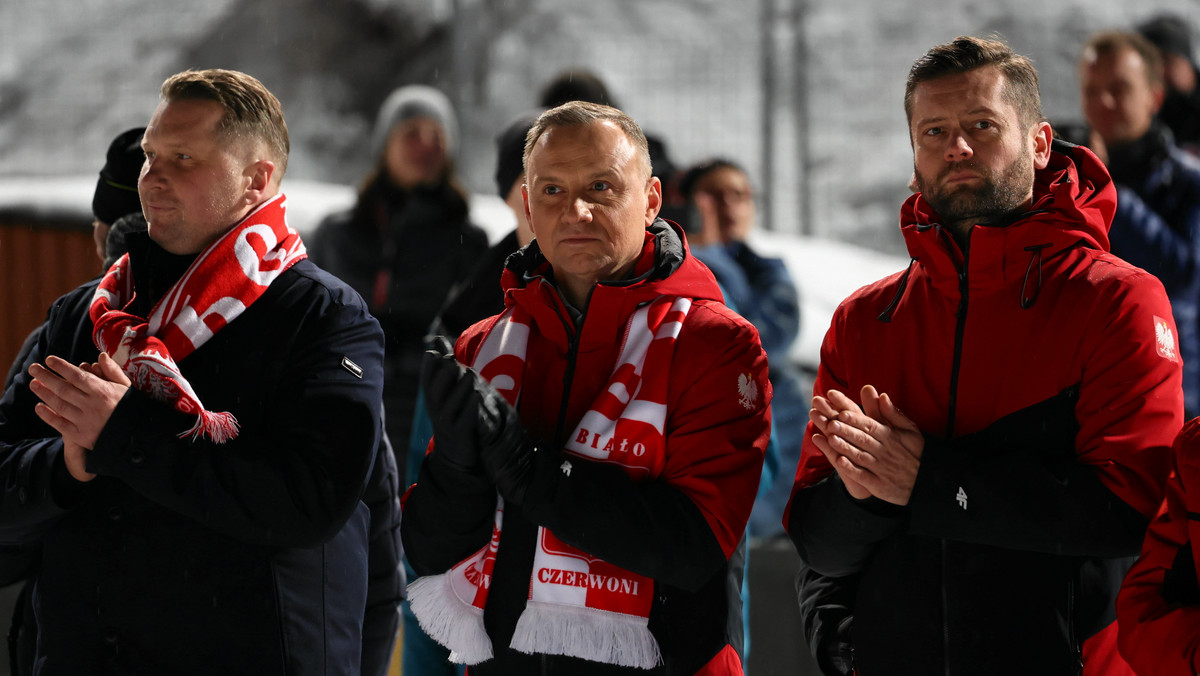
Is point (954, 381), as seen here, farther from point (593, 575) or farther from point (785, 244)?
point (785, 244)

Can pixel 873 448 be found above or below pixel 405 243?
below

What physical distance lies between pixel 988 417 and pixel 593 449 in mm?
653

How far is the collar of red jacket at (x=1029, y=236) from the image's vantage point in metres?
2.12

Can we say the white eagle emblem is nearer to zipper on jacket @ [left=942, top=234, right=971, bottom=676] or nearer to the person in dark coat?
zipper on jacket @ [left=942, top=234, right=971, bottom=676]

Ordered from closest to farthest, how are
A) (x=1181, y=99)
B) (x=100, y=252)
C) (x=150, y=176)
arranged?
(x=150, y=176) → (x=100, y=252) → (x=1181, y=99)

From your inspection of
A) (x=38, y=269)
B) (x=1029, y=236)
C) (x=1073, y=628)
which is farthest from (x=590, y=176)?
(x=38, y=269)

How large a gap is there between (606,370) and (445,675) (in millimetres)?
1080

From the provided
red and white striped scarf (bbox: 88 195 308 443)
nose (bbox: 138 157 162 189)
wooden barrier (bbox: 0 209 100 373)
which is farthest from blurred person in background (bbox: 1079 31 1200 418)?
wooden barrier (bbox: 0 209 100 373)

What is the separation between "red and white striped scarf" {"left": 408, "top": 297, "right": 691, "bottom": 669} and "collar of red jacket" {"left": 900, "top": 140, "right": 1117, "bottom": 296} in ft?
1.42

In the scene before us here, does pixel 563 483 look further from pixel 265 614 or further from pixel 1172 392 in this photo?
pixel 1172 392

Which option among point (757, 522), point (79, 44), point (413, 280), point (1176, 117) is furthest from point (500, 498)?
point (79, 44)

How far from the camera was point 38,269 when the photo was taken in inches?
233

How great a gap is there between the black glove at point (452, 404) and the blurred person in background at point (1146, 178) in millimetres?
2413

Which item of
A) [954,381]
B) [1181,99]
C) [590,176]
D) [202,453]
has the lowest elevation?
[202,453]
